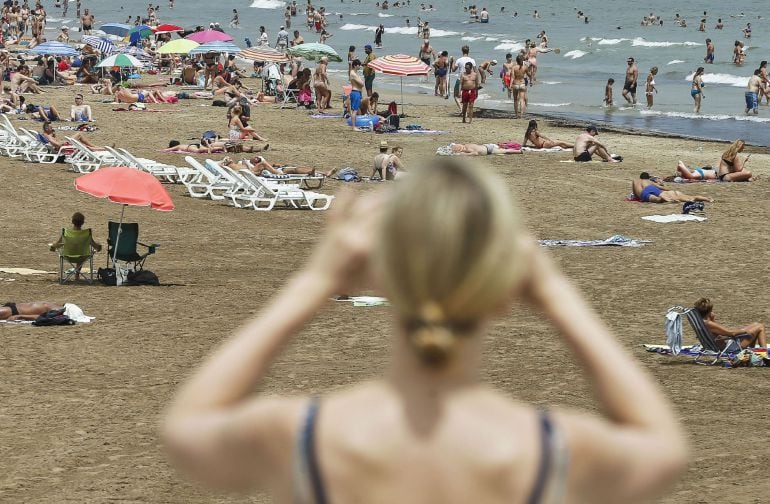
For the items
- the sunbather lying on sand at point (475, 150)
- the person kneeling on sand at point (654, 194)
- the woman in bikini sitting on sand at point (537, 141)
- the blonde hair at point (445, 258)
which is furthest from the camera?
the woman in bikini sitting on sand at point (537, 141)

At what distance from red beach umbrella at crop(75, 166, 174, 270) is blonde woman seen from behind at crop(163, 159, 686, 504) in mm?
10653

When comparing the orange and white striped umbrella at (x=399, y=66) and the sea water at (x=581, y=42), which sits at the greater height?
the orange and white striped umbrella at (x=399, y=66)

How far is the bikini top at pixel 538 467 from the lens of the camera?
145cm

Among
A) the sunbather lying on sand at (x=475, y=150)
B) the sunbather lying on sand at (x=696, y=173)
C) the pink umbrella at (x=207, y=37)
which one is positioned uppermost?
the pink umbrella at (x=207, y=37)

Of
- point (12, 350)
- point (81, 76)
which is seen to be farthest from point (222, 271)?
point (81, 76)

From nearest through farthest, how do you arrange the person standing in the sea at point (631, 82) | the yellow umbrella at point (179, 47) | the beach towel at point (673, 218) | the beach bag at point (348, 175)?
1. the beach towel at point (673, 218)
2. the beach bag at point (348, 175)
3. the person standing in the sea at point (631, 82)
4. the yellow umbrella at point (179, 47)

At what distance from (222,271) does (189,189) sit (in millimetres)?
5226

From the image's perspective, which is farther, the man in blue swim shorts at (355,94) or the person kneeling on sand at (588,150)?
the man in blue swim shorts at (355,94)

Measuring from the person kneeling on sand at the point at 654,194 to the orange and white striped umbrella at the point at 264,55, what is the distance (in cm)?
1722

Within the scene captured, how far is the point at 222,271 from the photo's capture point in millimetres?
13297

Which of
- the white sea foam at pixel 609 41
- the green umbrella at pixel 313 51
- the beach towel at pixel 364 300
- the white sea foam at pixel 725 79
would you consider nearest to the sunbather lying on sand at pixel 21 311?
the beach towel at pixel 364 300

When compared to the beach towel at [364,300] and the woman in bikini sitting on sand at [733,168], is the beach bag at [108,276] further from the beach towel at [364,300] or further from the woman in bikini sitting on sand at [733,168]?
the woman in bikini sitting on sand at [733,168]

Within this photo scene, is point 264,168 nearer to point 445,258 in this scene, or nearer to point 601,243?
point 601,243

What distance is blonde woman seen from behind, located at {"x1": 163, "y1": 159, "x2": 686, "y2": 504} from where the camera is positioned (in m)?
1.39
